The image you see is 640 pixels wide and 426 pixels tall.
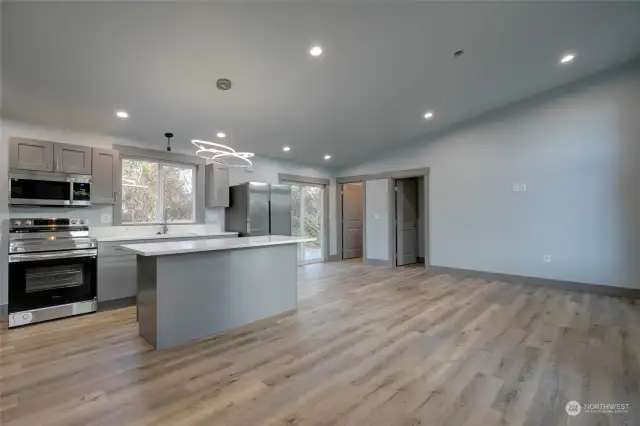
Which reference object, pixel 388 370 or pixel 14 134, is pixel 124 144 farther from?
pixel 388 370

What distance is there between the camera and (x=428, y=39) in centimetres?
323

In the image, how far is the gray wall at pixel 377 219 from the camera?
7.24 meters

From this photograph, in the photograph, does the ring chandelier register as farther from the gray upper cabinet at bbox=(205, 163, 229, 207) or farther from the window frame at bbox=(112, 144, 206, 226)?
the window frame at bbox=(112, 144, 206, 226)

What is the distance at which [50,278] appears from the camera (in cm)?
361

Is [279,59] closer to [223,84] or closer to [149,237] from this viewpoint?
[223,84]

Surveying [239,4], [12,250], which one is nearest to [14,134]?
[12,250]

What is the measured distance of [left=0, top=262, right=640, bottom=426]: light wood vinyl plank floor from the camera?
6.14 ft

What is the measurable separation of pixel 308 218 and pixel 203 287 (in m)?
4.83

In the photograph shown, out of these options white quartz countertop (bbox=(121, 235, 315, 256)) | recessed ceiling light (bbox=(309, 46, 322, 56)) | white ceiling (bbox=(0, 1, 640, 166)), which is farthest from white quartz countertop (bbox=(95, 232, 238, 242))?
recessed ceiling light (bbox=(309, 46, 322, 56))

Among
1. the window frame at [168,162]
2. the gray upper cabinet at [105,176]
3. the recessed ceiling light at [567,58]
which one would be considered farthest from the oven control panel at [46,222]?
the recessed ceiling light at [567,58]

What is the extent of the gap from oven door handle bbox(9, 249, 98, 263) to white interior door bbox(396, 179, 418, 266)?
19.0 ft

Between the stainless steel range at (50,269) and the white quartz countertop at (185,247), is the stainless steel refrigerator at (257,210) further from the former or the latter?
the stainless steel range at (50,269)

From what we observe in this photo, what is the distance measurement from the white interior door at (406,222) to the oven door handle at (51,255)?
5792mm

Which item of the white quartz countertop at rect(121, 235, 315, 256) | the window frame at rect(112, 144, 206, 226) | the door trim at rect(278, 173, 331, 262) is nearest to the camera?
the white quartz countertop at rect(121, 235, 315, 256)
